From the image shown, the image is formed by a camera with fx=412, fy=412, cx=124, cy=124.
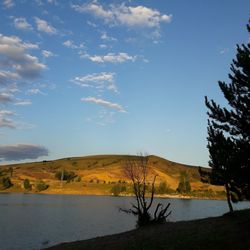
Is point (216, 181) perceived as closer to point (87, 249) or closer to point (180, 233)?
point (180, 233)

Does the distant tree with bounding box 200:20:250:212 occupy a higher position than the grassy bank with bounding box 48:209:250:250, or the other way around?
the distant tree with bounding box 200:20:250:212

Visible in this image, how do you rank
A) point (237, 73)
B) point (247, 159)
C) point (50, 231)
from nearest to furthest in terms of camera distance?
point (247, 159) → point (237, 73) → point (50, 231)

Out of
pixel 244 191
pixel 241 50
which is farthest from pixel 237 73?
pixel 244 191

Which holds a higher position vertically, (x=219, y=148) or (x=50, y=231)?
(x=219, y=148)

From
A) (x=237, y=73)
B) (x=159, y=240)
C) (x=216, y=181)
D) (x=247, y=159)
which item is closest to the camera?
(x=247, y=159)

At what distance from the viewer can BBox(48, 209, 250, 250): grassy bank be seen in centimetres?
2569

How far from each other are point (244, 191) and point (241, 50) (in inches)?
350

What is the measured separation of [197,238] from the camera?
1114 inches

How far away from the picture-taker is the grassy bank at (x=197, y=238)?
2569 centimetres

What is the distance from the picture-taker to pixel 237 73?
2633cm

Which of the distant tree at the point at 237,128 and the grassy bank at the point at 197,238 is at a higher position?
the distant tree at the point at 237,128

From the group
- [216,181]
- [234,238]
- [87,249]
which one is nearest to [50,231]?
[87,249]

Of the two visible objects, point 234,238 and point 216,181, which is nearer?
point 234,238

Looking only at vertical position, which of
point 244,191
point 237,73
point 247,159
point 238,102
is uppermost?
point 237,73
